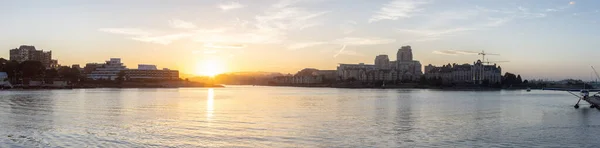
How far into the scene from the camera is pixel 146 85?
155250 mm

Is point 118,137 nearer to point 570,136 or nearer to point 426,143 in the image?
point 426,143

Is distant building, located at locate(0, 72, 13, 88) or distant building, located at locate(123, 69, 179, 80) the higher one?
distant building, located at locate(123, 69, 179, 80)

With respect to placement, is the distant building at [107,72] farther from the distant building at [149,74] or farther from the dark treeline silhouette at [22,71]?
the dark treeline silhouette at [22,71]

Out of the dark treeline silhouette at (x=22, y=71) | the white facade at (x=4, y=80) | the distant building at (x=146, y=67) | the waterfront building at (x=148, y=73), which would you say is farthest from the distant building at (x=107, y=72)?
the white facade at (x=4, y=80)

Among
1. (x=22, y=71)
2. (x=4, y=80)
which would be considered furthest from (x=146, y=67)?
(x=4, y=80)

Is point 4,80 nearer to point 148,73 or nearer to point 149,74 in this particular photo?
point 149,74

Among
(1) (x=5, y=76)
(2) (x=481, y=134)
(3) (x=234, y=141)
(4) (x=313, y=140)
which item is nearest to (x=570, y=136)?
(2) (x=481, y=134)

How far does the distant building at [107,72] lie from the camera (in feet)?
561

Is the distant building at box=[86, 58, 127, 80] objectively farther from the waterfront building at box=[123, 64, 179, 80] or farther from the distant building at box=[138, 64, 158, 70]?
the distant building at box=[138, 64, 158, 70]

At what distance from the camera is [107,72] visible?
6880 inches

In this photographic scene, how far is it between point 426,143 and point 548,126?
37.9ft

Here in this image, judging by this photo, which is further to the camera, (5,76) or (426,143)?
(5,76)

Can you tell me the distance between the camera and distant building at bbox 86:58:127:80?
170875mm

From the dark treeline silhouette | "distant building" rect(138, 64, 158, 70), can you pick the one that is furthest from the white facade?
"distant building" rect(138, 64, 158, 70)
